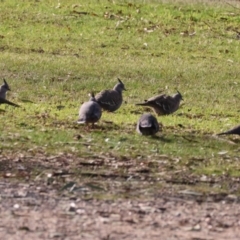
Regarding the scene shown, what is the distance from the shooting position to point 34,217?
760 cm

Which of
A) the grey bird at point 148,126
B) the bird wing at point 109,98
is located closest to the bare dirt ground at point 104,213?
the grey bird at point 148,126

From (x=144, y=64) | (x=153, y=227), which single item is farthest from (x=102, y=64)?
(x=153, y=227)

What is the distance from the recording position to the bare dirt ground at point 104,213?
284 inches

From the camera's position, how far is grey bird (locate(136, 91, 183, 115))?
1313cm

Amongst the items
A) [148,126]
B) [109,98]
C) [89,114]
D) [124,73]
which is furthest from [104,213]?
[124,73]

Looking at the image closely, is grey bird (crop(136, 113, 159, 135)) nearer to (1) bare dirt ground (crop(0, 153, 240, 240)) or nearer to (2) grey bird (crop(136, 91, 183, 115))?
(2) grey bird (crop(136, 91, 183, 115))

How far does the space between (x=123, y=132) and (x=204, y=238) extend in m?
4.32

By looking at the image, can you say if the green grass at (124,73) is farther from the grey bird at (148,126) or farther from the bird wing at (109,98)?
the bird wing at (109,98)

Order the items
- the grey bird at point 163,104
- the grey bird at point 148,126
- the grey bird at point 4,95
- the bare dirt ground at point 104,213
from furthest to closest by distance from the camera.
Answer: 1. the grey bird at point 163,104
2. the grey bird at point 4,95
3. the grey bird at point 148,126
4. the bare dirt ground at point 104,213

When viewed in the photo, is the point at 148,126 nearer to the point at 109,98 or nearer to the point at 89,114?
the point at 89,114

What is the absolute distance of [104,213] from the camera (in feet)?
25.4

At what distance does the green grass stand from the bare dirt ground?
1.13 metres

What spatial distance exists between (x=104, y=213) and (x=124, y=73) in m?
8.90

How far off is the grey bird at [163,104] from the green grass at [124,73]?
150 millimetres
